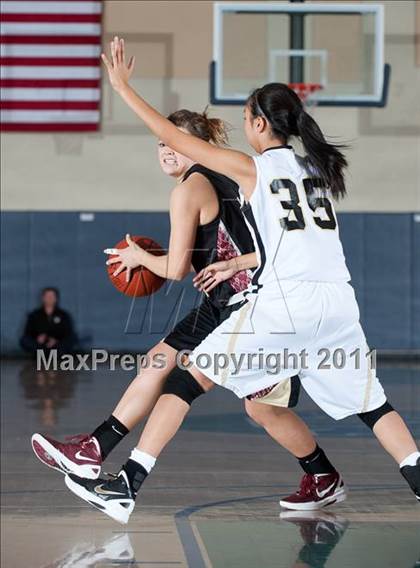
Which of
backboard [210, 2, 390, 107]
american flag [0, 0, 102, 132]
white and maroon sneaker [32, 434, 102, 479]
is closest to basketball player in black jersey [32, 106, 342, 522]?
white and maroon sneaker [32, 434, 102, 479]

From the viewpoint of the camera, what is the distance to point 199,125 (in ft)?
19.2

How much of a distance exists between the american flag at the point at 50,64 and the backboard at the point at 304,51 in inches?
83.4

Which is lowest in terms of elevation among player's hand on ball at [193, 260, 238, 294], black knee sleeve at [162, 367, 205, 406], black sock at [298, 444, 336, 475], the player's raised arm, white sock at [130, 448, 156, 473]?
black sock at [298, 444, 336, 475]

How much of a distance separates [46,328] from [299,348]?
11.5 m

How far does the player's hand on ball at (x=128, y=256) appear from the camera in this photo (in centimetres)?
564

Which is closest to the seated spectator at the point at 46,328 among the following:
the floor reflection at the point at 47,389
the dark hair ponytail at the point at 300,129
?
the floor reflection at the point at 47,389

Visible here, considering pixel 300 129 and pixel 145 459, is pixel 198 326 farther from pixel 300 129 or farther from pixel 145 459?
pixel 300 129

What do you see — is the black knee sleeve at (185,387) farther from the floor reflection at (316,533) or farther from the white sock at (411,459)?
the white sock at (411,459)

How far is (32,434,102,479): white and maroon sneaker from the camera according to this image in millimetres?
5473

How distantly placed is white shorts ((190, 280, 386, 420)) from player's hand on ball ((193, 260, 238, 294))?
27 cm

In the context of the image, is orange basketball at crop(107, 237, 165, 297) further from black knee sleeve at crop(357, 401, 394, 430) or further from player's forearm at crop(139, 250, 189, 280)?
black knee sleeve at crop(357, 401, 394, 430)

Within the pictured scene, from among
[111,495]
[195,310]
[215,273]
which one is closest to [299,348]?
[215,273]

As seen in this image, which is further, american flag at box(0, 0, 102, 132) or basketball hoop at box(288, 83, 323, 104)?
american flag at box(0, 0, 102, 132)

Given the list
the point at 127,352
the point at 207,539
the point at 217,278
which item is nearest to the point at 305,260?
the point at 217,278
